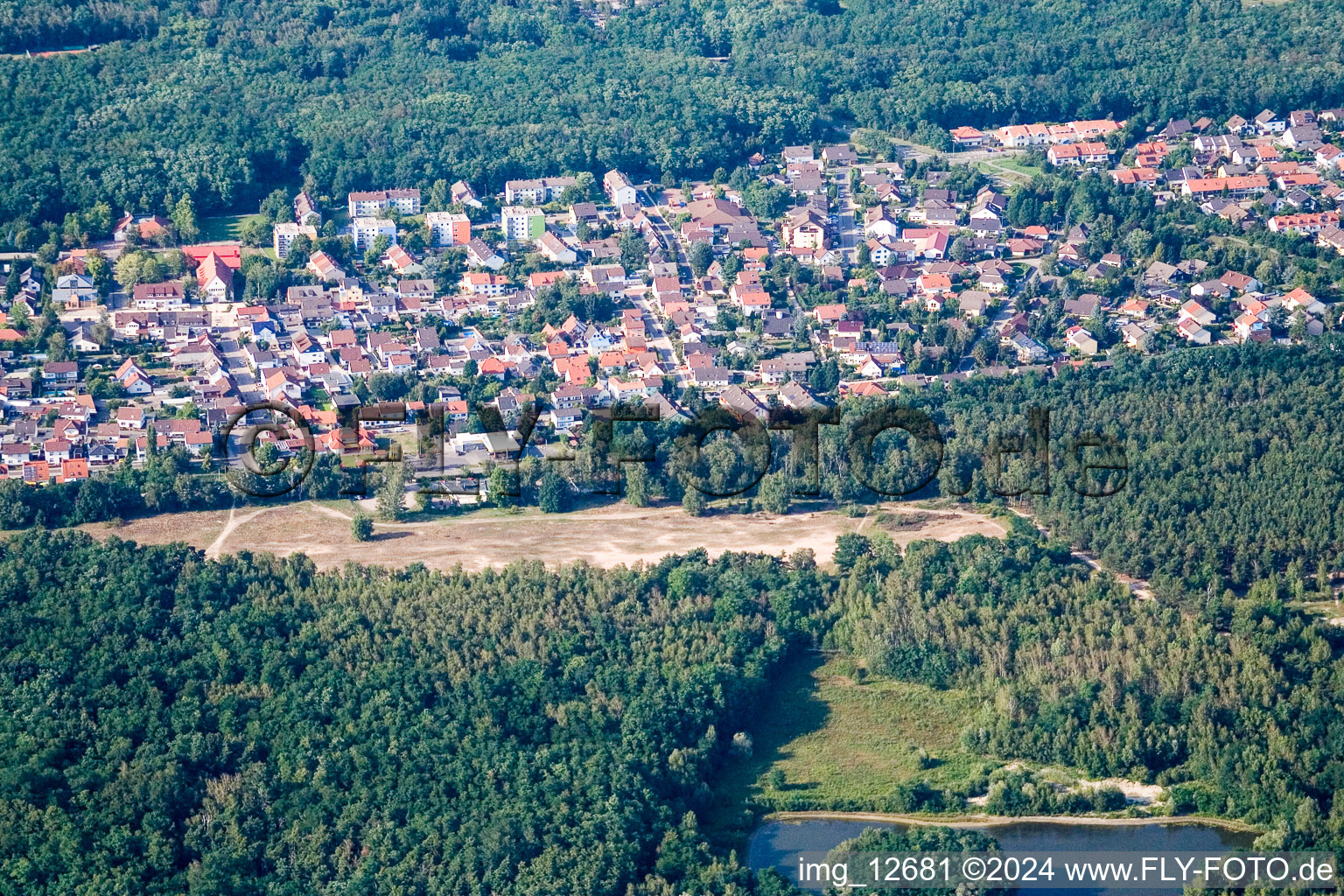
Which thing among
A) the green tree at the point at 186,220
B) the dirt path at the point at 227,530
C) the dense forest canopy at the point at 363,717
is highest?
the green tree at the point at 186,220

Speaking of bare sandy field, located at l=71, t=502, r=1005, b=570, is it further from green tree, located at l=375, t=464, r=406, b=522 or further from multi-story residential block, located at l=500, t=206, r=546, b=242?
multi-story residential block, located at l=500, t=206, r=546, b=242

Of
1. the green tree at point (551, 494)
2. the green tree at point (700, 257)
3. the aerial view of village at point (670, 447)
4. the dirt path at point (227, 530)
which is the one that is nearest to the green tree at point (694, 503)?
the aerial view of village at point (670, 447)

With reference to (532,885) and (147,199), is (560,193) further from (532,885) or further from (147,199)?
(532,885)

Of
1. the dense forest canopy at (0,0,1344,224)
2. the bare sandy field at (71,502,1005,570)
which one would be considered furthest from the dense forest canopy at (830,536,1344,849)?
the dense forest canopy at (0,0,1344,224)

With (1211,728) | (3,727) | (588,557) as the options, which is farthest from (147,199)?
(1211,728)

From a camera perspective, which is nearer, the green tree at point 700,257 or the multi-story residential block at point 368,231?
the green tree at point 700,257

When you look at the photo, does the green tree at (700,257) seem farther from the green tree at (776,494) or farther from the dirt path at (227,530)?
the dirt path at (227,530)

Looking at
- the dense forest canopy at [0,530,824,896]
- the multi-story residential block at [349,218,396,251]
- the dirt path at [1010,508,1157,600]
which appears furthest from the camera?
the multi-story residential block at [349,218,396,251]
